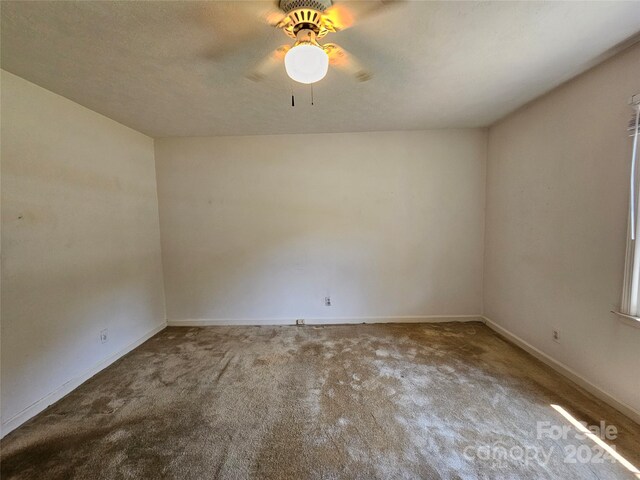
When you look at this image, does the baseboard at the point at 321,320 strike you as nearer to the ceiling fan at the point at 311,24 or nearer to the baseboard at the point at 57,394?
the baseboard at the point at 57,394

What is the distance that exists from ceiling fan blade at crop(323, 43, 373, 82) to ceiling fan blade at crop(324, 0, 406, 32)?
205 mm

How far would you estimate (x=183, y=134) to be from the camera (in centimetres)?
326

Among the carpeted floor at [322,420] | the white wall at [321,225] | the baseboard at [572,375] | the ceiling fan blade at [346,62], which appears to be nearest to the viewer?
the carpeted floor at [322,420]

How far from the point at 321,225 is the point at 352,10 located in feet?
7.69

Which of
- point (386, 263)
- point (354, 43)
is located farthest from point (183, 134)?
point (386, 263)

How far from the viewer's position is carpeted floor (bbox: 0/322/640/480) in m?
1.46

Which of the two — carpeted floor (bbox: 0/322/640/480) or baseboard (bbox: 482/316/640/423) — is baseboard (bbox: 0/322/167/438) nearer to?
carpeted floor (bbox: 0/322/640/480)

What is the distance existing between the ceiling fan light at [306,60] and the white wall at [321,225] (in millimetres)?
2063

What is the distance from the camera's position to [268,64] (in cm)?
179

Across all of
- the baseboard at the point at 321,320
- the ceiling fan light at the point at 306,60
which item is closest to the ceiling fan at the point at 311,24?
the ceiling fan light at the point at 306,60

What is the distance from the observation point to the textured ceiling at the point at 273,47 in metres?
1.34

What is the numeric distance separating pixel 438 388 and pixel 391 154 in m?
2.62

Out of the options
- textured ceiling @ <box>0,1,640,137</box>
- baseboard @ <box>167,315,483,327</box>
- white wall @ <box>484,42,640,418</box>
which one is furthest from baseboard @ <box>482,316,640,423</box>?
textured ceiling @ <box>0,1,640,137</box>

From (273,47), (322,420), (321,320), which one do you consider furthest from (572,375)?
(273,47)
